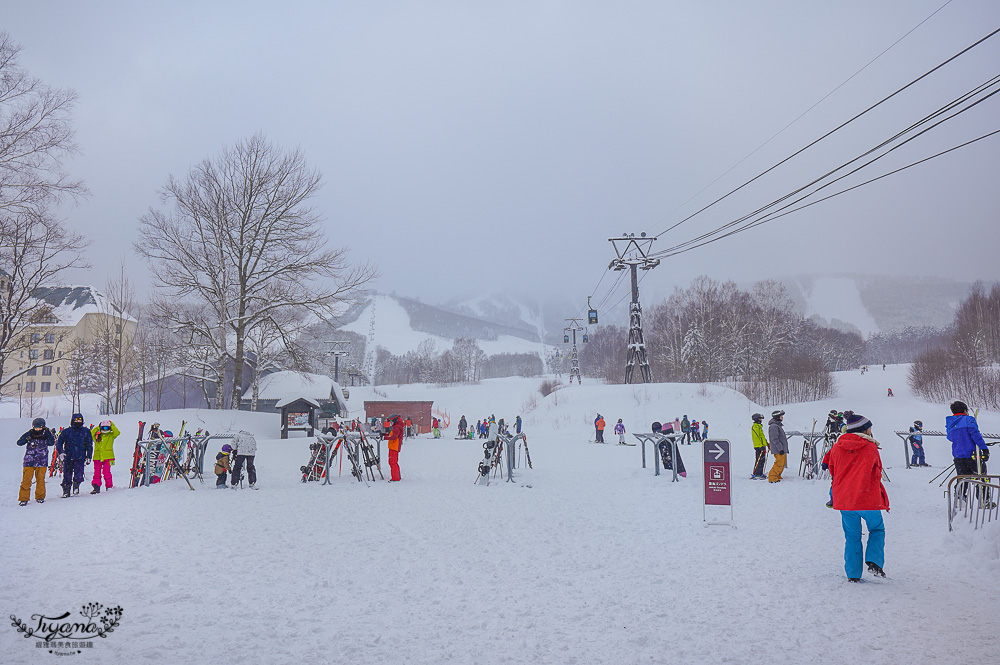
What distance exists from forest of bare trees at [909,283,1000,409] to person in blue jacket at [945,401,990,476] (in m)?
18.1

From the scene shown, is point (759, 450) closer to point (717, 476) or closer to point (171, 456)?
point (717, 476)

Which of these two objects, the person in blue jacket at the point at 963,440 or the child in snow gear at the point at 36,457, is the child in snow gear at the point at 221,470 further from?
the person in blue jacket at the point at 963,440

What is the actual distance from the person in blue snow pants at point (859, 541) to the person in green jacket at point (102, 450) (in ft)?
45.7

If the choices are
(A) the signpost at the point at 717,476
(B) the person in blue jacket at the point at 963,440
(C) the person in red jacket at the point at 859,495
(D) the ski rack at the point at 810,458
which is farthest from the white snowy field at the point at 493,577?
(D) the ski rack at the point at 810,458

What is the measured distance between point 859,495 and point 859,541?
48 centimetres

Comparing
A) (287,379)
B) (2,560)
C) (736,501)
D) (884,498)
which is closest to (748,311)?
(287,379)

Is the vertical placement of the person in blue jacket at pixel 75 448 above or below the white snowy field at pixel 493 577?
above

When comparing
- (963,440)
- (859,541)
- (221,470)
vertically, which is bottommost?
(221,470)

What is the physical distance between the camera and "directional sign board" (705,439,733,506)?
905 centimetres

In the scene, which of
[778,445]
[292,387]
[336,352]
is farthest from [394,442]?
[336,352]

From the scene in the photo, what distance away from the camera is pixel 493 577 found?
20.2ft

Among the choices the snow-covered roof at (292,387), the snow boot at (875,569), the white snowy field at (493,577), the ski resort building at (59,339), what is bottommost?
the white snowy field at (493,577)

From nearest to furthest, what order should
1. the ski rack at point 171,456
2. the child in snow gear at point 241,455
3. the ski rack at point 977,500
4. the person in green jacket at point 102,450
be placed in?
1. the ski rack at point 977,500
2. the person in green jacket at point 102,450
3. the child in snow gear at point 241,455
4. the ski rack at point 171,456

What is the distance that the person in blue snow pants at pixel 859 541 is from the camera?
573 centimetres
